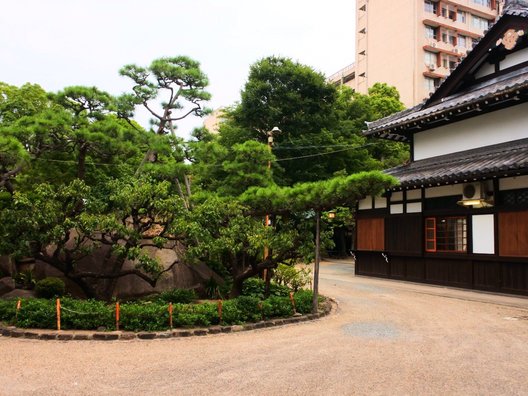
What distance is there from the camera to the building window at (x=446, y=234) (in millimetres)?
16219

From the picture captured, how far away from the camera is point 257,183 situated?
46.3 ft

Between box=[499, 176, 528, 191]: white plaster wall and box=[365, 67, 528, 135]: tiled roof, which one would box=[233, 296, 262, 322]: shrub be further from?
box=[365, 67, 528, 135]: tiled roof

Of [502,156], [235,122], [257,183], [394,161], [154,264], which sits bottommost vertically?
[154,264]

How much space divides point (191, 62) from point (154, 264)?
734cm

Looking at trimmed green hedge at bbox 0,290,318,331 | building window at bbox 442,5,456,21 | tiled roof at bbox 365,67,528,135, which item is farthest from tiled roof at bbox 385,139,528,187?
building window at bbox 442,5,456,21

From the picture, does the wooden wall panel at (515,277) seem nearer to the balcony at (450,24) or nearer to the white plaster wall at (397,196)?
the white plaster wall at (397,196)

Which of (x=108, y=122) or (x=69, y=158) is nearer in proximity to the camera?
(x=108, y=122)

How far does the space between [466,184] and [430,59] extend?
3545 cm

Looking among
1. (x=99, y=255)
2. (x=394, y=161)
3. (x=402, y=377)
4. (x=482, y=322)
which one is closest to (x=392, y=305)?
(x=482, y=322)

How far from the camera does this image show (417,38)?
45062mm

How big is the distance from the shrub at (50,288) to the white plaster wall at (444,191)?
13.8 m

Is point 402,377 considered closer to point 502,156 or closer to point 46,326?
point 46,326

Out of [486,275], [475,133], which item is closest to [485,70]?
[475,133]

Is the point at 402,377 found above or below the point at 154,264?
below
